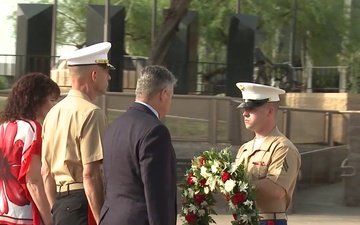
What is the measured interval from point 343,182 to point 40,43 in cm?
899

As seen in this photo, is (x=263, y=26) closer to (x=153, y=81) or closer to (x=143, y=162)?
(x=153, y=81)

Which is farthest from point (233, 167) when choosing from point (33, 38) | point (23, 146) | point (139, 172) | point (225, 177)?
point (33, 38)

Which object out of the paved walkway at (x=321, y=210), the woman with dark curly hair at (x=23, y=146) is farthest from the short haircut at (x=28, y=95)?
the paved walkway at (x=321, y=210)

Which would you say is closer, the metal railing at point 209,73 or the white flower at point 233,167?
the white flower at point 233,167

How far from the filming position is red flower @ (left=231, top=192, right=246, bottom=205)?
4934 mm

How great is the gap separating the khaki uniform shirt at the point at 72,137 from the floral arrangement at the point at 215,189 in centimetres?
58

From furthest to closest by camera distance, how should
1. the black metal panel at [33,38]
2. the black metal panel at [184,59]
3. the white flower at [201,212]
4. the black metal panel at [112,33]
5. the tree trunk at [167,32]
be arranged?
the black metal panel at [184,59], the black metal panel at [33,38], the black metal panel at [112,33], the tree trunk at [167,32], the white flower at [201,212]

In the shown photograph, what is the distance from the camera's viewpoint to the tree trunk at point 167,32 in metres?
17.4

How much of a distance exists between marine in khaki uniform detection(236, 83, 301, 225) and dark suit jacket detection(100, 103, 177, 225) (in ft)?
2.77

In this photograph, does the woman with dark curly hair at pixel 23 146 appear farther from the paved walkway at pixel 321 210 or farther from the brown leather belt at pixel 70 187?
the paved walkway at pixel 321 210

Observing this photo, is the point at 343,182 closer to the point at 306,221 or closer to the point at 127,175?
the point at 306,221

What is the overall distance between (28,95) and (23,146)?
0.32m

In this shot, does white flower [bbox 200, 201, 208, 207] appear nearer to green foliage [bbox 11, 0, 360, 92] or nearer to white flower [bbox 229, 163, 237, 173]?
white flower [bbox 229, 163, 237, 173]

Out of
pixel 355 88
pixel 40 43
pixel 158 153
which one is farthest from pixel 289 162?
pixel 355 88
